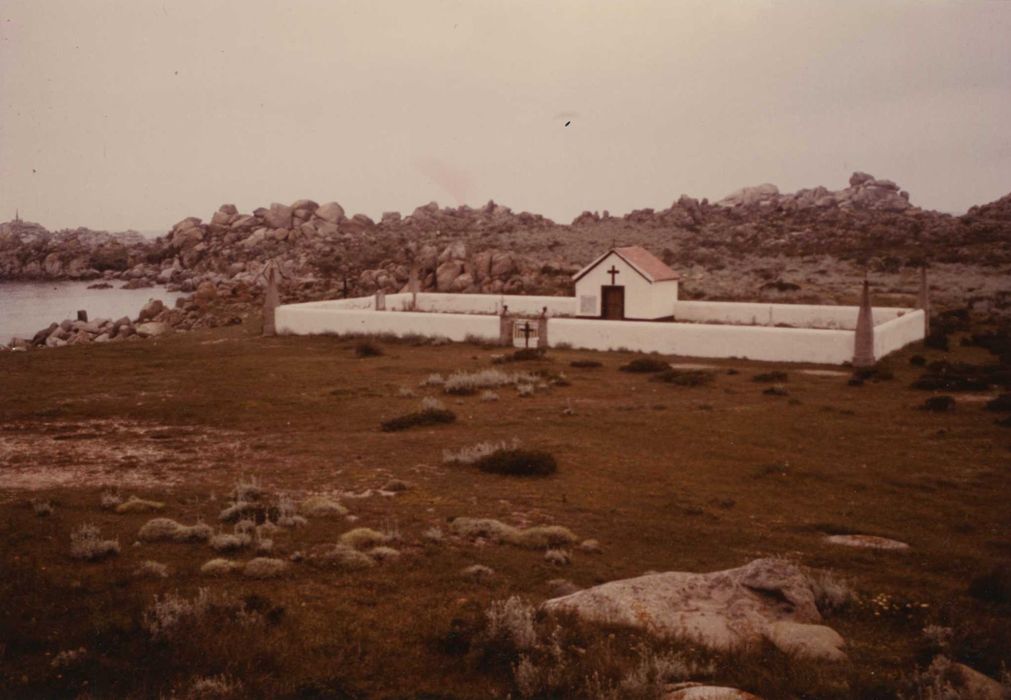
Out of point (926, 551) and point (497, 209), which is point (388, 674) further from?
point (497, 209)

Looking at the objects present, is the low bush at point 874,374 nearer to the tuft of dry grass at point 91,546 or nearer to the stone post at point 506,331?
the stone post at point 506,331

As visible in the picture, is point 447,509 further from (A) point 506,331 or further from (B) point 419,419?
(A) point 506,331

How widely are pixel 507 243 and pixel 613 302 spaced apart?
1546 inches

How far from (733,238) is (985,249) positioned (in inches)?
831

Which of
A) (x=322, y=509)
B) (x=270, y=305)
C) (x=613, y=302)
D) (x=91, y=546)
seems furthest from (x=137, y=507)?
(x=613, y=302)

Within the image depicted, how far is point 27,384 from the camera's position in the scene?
79.5 feet

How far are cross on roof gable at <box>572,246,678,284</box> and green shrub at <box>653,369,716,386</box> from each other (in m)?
10.1

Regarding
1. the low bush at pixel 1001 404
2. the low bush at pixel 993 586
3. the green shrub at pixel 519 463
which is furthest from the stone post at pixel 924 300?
the low bush at pixel 993 586

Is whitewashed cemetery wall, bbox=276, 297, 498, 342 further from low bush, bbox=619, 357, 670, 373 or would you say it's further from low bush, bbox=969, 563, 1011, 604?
low bush, bbox=969, 563, 1011, 604

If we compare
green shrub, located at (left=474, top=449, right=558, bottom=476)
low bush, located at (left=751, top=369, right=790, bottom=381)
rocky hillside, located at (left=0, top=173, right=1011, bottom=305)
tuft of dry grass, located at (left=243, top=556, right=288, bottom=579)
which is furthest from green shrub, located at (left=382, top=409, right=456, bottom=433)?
rocky hillside, located at (left=0, top=173, right=1011, bottom=305)

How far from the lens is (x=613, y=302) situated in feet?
119

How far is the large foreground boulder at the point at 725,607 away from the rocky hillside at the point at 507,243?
132 feet

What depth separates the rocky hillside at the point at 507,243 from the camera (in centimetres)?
5691

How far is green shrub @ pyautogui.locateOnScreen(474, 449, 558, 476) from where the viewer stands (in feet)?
49.1
